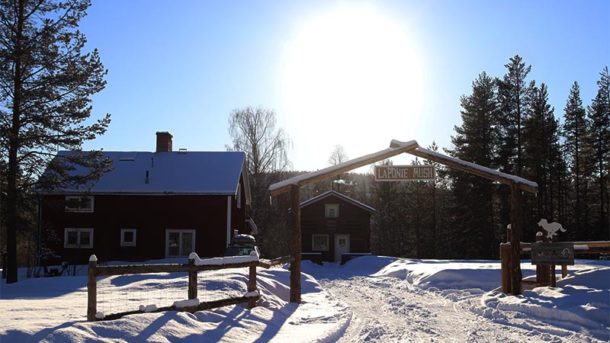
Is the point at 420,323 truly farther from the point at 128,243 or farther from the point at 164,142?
the point at 164,142

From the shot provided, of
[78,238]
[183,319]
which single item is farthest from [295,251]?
[78,238]

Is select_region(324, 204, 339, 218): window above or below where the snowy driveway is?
above

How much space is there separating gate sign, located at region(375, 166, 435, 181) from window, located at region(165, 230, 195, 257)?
18082 mm

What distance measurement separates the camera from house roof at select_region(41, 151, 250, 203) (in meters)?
31.9

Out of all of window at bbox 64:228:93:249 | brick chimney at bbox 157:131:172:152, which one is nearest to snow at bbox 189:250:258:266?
window at bbox 64:228:93:249

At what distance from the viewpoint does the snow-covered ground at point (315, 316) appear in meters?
8.14

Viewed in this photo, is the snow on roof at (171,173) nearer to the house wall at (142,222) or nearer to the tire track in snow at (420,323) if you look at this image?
the house wall at (142,222)

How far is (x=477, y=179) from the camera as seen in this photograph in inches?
1791

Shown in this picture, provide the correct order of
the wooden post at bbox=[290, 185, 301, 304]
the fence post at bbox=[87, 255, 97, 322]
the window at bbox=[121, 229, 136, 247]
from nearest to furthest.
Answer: the fence post at bbox=[87, 255, 97, 322] → the wooden post at bbox=[290, 185, 301, 304] → the window at bbox=[121, 229, 136, 247]

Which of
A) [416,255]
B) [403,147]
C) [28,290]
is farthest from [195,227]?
[416,255]

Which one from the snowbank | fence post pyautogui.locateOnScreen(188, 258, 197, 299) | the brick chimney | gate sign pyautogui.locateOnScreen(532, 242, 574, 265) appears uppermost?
the brick chimney

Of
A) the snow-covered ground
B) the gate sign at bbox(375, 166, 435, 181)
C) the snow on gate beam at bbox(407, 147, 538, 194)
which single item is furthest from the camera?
the gate sign at bbox(375, 166, 435, 181)

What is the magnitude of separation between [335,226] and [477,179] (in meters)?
11.9

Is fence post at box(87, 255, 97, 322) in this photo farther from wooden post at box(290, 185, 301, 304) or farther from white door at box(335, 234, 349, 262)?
white door at box(335, 234, 349, 262)
